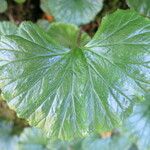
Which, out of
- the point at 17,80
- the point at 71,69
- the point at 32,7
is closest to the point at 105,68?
the point at 71,69

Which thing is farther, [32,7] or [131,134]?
[32,7]

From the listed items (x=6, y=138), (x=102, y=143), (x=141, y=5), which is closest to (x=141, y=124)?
(x=102, y=143)

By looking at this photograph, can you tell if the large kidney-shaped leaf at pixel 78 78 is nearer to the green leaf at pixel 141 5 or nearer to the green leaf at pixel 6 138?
the green leaf at pixel 141 5

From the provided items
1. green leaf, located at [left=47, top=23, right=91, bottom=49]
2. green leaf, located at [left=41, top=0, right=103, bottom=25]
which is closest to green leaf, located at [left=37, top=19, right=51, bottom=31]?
green leaf, located at [left=41, top=0, right=103, bottom=25]

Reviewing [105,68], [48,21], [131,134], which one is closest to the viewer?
[105,68]

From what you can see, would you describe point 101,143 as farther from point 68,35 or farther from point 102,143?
point 68,35

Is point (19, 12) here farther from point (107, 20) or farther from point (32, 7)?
point (107, 20)

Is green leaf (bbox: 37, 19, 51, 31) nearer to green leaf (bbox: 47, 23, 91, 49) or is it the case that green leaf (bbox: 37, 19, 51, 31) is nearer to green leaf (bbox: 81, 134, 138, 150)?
green leaf (bbox: 47, 23, 91, 49)

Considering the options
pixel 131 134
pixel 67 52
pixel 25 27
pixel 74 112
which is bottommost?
pixel 131 134

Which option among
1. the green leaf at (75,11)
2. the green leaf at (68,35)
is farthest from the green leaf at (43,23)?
the green leaf at (68,35)
